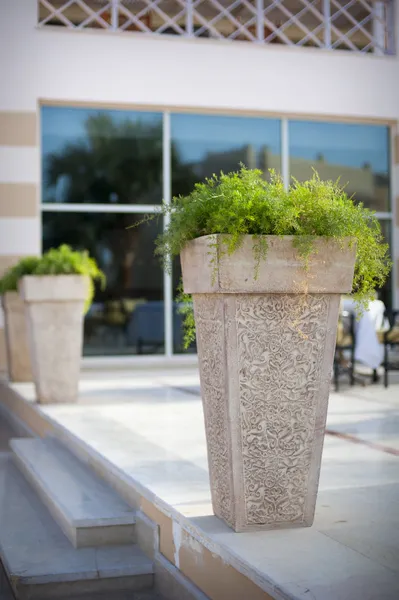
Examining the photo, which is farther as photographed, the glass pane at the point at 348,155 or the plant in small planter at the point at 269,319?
the glass pane at the point at 348,155

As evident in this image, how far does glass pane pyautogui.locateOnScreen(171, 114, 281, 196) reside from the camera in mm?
11445

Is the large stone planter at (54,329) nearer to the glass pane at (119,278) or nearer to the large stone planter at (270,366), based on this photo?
the glass pane at (119,278)

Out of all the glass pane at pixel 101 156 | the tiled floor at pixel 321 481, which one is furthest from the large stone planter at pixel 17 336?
the glass pane at pixel 101 156

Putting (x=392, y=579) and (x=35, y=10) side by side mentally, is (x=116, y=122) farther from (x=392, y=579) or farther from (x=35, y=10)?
Answer: (x=392, y=579)

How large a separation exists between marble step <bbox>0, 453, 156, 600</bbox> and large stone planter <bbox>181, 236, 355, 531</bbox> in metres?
0.76

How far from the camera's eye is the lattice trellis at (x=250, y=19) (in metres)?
11.2

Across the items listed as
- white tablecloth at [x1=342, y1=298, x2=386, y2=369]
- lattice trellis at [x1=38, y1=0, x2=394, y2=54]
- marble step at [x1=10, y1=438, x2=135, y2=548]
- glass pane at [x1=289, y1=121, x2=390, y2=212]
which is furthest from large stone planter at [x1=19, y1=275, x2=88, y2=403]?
glass pane at [x1=289, y1=121, x2=390, y2=212]

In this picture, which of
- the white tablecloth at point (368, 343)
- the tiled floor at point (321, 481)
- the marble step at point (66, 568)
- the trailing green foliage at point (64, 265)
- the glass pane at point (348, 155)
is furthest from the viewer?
the glass pane at point (348, 155)

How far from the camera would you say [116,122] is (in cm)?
1123

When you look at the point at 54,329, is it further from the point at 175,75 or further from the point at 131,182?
A: the point at 175,75

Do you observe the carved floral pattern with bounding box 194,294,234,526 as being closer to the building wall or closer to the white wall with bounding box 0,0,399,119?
the building wall

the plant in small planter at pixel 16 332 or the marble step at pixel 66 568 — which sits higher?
the plant in small planter at pixel 16 332

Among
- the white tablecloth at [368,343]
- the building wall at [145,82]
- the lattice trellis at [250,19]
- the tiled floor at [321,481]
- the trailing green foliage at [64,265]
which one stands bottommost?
the tiled floor at [321,481]

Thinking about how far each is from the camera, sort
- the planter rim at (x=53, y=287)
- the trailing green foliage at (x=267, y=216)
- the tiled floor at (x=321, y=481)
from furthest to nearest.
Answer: the planter rim at (x=53, y=287) < the trailing green foliage at (x=267, y=216) < the tiled floor at (x=321, y=481)
